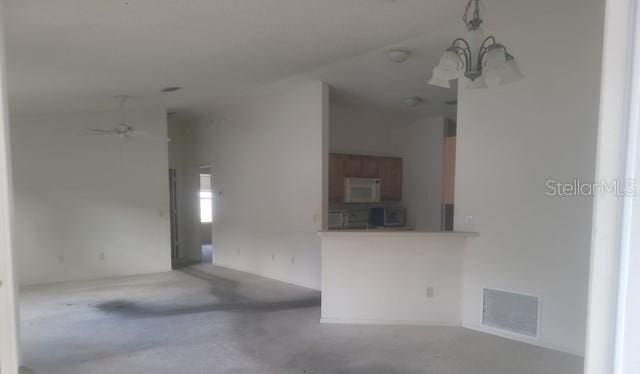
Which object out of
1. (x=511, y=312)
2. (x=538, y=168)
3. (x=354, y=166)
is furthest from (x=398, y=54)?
(x=511, y=312)

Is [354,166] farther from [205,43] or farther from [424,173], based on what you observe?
[205,43]

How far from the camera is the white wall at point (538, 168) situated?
3.15m

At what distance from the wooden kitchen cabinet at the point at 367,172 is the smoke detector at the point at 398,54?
7.44 feet

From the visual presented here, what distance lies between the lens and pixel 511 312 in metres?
3.56

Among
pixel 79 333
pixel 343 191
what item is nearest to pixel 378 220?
pixel 343 191

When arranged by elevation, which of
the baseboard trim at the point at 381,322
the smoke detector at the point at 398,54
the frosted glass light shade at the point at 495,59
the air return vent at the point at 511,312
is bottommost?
→ the baseboard trim at the point at 381,322

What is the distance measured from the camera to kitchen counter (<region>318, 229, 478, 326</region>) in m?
3.91

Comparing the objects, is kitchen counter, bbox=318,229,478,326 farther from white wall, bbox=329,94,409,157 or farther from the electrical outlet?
white wall, bbox=329,94,409,157

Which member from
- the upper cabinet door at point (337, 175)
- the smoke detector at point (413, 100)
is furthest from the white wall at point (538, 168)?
the upper cabinet door at point (337, 175)

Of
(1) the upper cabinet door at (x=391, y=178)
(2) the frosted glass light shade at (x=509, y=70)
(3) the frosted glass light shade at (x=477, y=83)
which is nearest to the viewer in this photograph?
(2) the frosted glass light shade at (x=509, y=70)

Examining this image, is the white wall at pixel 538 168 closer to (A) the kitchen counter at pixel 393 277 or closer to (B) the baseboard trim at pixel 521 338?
(B) the baseboard trim at pixel 521 338

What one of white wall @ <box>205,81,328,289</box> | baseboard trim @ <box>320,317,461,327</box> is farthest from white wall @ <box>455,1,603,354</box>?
white wall @ <box>205,81,328,289</box>

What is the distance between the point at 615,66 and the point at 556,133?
3.27 meters

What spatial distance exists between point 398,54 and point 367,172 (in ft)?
9.35
